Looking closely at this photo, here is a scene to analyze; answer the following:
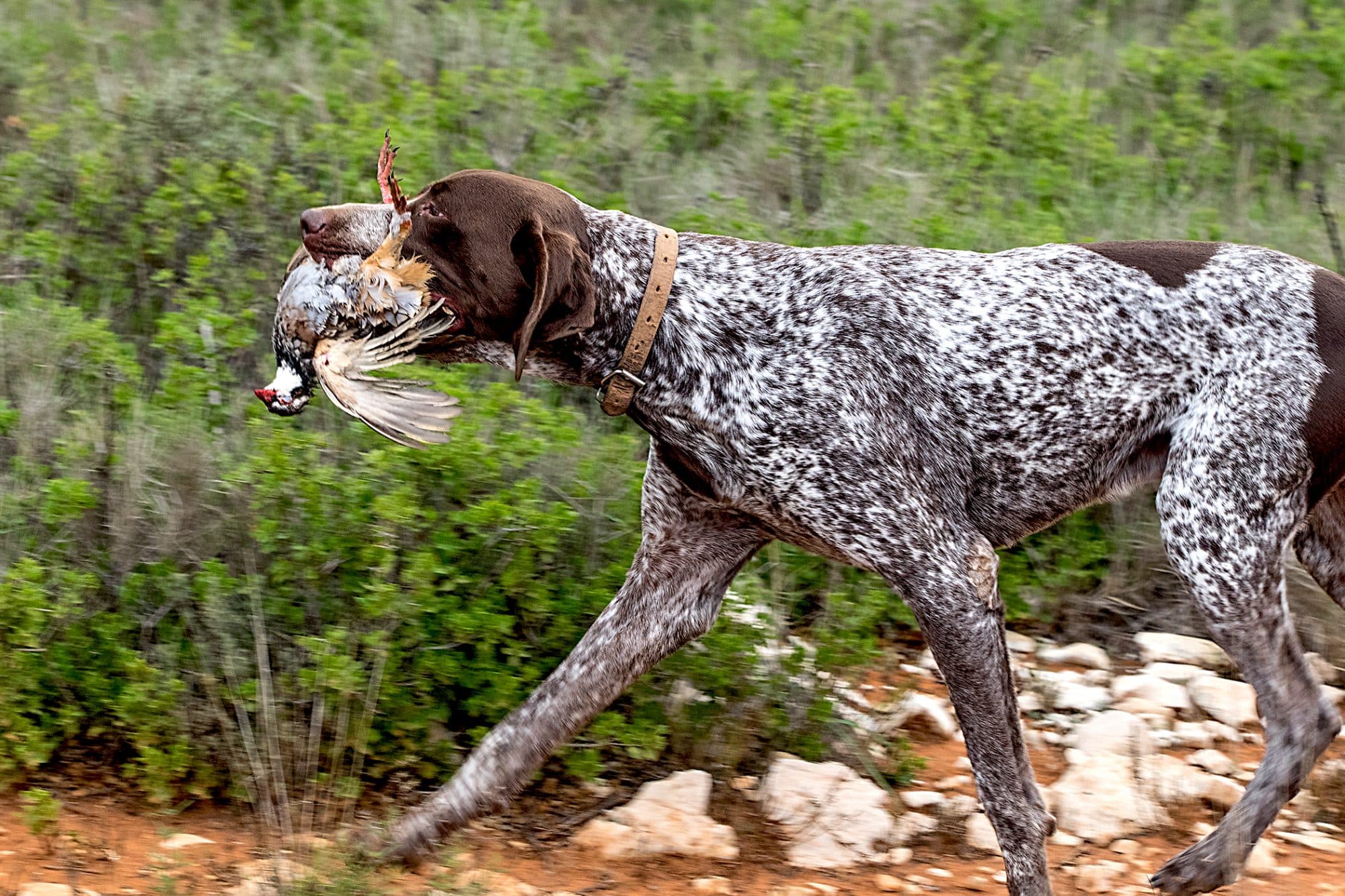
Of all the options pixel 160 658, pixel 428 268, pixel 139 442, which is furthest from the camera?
pixel 139 442

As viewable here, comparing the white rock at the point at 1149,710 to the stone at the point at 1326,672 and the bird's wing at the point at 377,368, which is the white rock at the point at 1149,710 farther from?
the bird's wing at the point at 377,368

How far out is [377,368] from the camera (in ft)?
11.7

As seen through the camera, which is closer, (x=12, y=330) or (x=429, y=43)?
(x=12, y=330)

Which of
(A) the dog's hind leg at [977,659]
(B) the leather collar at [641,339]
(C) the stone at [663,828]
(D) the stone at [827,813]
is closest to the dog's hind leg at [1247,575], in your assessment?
(A) the dog's hind leg at [977,659]

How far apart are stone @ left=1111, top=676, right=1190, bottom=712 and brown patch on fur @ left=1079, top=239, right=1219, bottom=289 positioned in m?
1.51

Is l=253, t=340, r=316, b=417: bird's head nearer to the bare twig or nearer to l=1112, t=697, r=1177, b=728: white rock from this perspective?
l=1112, t=697, r=1177, b=728: white rock

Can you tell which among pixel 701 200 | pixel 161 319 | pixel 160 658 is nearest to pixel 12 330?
pixel 161 319

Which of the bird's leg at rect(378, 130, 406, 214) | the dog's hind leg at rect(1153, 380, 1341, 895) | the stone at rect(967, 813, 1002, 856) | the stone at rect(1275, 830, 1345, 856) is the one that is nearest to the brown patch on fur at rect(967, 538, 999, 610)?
the dog's hind leg at rect(1153, 380, 1341, 895)

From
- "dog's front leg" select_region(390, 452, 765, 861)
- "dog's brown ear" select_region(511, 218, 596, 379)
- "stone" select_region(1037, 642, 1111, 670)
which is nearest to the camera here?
"dog's brown ear" select_region(511, 218, 596, 379)

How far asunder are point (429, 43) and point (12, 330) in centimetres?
295

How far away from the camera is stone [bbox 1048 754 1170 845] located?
423cm

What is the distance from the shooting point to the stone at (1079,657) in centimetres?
503

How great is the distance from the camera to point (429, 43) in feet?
24.4

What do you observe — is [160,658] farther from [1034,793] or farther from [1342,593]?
[1342,593]
